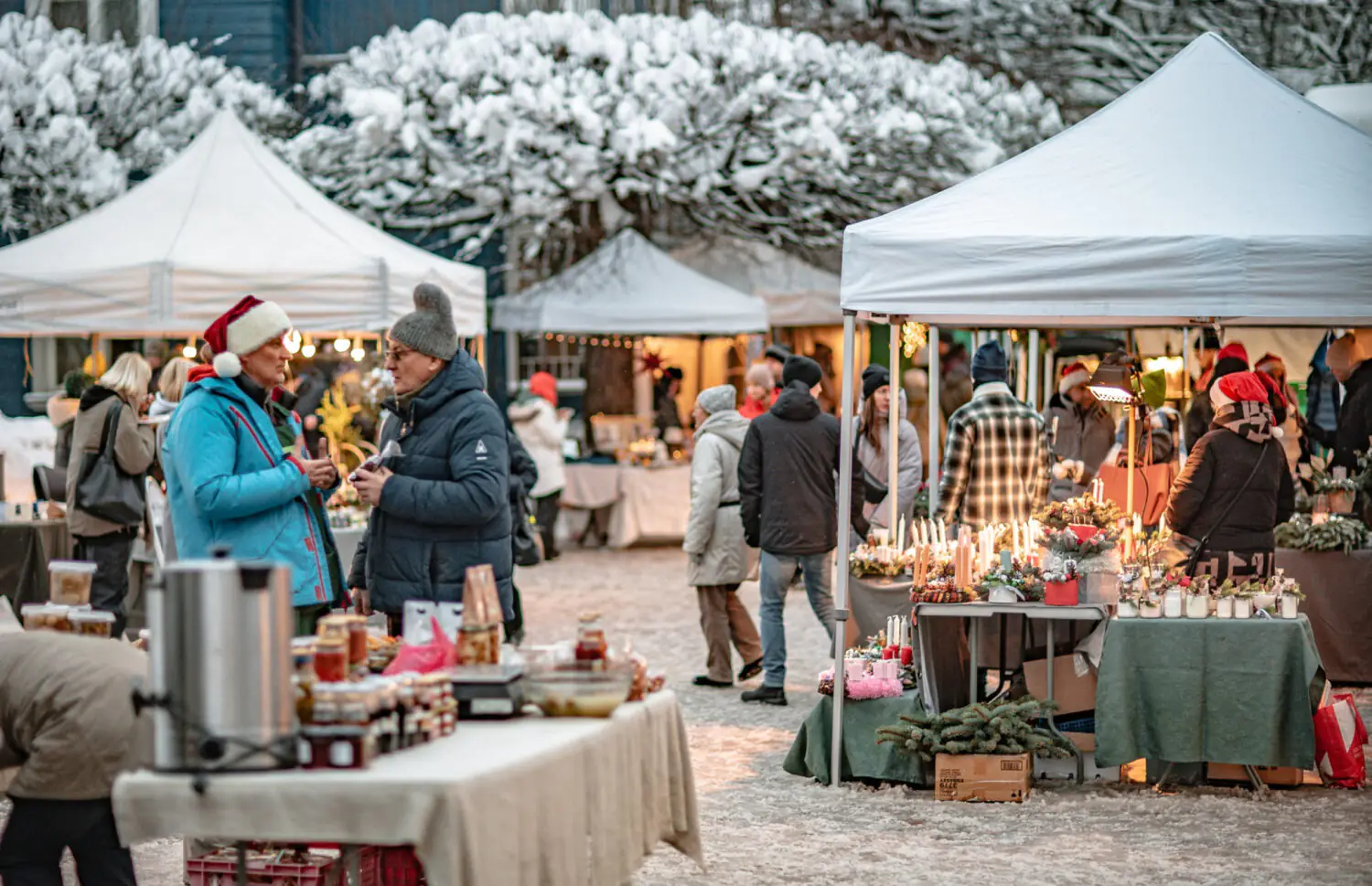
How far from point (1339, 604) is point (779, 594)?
Answer: 10.5ft

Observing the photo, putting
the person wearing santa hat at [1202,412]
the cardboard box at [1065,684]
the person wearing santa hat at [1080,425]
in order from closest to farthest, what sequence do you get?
the cardboard box at [1065,684], the person wearing santa hat at [1202,412], the person wearing santa hat at [1080,425]

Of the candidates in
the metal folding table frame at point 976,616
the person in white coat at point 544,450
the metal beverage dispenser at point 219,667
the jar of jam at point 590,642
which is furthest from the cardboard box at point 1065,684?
the person in white coat at point 544,450

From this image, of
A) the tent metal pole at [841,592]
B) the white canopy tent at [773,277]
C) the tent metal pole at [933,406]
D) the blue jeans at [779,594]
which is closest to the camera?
the tent metal pole at [841,592]

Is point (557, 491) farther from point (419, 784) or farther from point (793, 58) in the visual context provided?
point (419, 784)

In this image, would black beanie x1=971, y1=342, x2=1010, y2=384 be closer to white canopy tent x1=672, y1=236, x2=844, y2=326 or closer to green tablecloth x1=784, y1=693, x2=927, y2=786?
green tablecloth x1=784, y1=693, x2=927, y2=786

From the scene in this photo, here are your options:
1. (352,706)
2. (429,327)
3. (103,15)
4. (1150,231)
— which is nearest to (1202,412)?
(1150,231)

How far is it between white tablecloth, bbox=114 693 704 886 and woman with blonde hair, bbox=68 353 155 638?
231 inches

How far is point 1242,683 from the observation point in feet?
23.0

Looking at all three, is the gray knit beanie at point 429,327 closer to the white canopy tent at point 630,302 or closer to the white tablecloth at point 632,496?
the white tablecloth at point 632,496

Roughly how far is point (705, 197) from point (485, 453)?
14.6 metres

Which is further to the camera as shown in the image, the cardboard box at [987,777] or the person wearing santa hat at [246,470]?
the cardboard box at [987,777]

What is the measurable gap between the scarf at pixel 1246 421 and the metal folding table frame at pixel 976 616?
1368 millimetres

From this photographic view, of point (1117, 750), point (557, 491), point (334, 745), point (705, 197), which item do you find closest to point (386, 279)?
point (557, 491)

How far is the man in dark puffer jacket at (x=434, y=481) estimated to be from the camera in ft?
17.3
